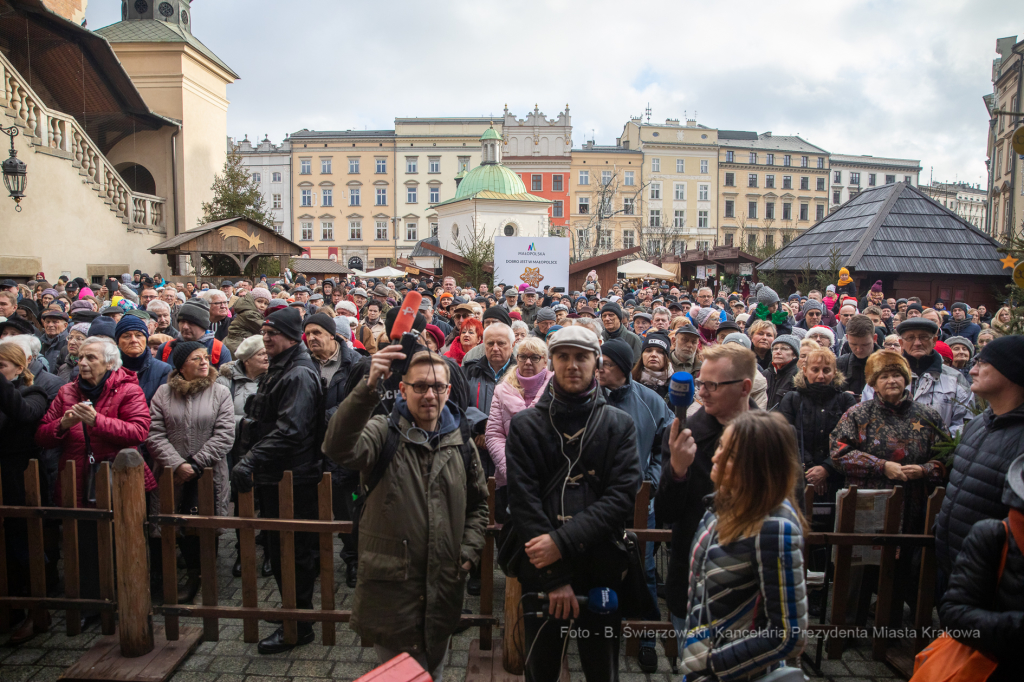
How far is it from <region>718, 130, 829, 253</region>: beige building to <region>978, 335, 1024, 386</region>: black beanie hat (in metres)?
69.9

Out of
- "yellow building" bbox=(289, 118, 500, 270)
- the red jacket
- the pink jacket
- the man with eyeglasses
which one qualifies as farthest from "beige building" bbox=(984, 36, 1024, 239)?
"yellow building" bbox=(289, 118, 500, 270)

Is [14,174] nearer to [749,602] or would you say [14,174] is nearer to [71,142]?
[71,142]

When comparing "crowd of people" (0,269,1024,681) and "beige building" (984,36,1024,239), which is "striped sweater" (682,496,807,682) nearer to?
"crowd of people" (0,269,1024,681)

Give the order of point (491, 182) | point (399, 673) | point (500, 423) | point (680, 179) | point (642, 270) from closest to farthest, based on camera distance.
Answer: point (399, 673) < point (500, 423) < point (642, 270) < point (491, 182) < point (680, 179)

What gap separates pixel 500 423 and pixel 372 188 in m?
68.0

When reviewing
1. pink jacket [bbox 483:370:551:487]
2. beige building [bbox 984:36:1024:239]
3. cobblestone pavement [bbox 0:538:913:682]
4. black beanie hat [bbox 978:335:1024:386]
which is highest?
beige building [bbox 984:36:1024:239]

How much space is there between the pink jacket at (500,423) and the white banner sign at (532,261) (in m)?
12.8

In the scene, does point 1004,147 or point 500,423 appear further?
point 1004,147

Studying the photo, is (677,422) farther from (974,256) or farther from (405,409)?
(974,256)

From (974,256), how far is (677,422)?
1855cm

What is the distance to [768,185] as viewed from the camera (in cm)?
7319

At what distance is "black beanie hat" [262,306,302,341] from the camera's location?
13.6ft

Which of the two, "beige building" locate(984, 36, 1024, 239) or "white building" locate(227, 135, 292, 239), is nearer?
"beige building" locate(984, 36, 1024, 239)

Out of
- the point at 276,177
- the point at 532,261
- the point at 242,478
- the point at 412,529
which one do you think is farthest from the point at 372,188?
the point at 412,529
